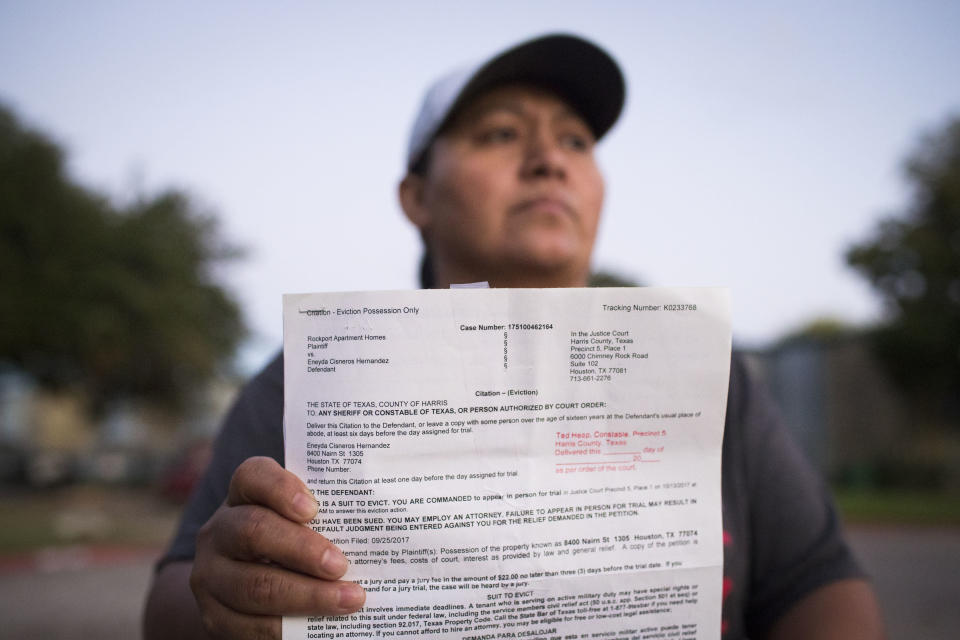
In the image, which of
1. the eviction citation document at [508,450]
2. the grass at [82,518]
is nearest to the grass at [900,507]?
the grass at [82,518]

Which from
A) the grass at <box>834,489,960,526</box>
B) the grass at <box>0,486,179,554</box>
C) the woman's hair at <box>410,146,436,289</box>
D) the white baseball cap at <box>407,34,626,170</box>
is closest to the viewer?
the white baseball cap at <box>407,34,626,170</box>

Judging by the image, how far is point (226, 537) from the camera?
2.73 feet

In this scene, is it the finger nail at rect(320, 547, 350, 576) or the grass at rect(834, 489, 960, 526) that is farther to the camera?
the grass at rect(834, 489, 960, 526)

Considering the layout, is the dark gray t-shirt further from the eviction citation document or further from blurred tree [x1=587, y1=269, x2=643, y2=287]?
blurred tree [x1=587, y1=269, x2=643, y2=287]

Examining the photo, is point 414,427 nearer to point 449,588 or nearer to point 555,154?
point 449,588

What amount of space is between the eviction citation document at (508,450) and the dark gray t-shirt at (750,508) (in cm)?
19

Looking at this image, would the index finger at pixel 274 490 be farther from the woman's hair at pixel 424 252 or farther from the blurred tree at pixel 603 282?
the woman's hair at pixel 424 252

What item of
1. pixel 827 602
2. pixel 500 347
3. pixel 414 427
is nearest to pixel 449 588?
pixel 414 427

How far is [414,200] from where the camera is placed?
1397 mm

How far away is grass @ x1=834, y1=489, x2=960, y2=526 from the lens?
1127 centimetres

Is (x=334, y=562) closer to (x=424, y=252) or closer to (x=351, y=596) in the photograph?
(x=351, y=596)

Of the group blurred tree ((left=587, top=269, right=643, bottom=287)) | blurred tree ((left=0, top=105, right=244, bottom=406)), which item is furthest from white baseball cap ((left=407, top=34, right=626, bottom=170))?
blurred tree ((left=0, top=105, right=244, bottom=406))

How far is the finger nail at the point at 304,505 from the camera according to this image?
808 mm

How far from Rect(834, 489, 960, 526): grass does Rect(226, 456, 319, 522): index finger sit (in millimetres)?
11990
